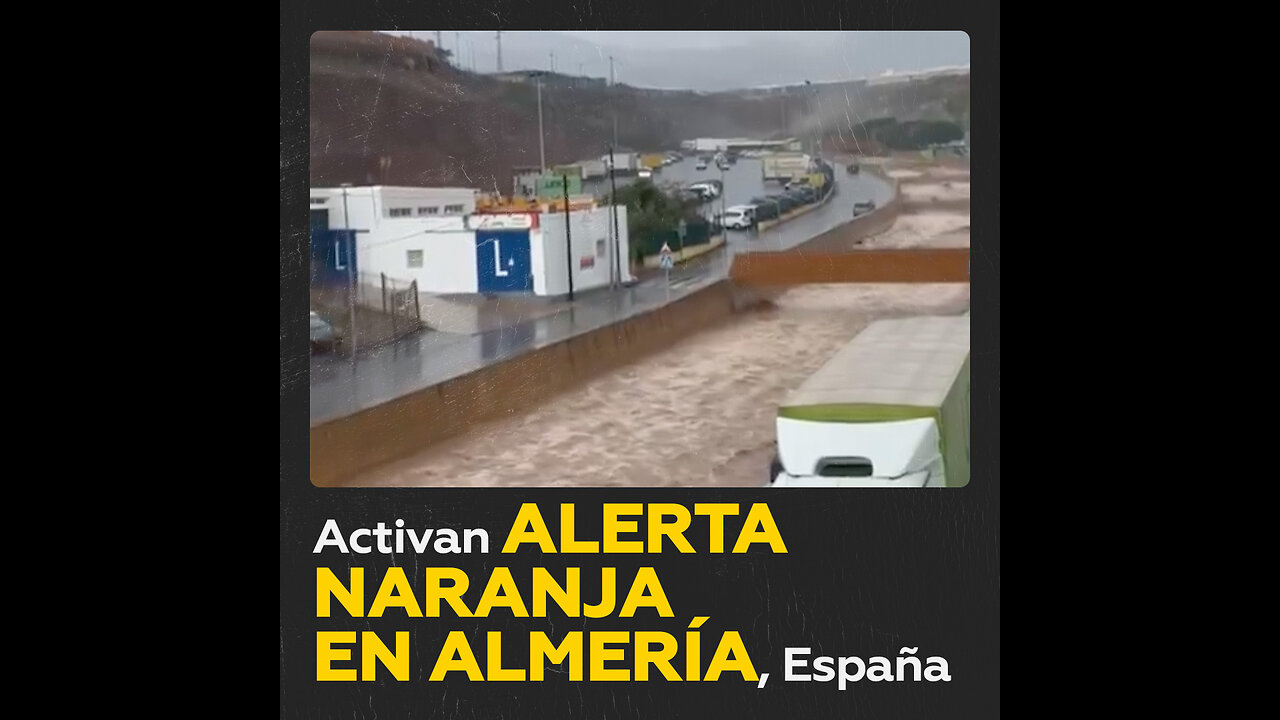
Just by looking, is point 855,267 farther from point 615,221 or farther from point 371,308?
point 371,308

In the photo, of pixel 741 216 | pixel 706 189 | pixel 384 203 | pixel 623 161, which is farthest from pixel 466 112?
pixel 741 216

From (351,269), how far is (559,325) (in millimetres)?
641

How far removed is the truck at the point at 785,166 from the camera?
173 inches

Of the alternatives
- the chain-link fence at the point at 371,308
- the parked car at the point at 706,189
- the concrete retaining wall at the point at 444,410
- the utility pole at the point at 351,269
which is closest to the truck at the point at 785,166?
the parked car at the point at 706,189

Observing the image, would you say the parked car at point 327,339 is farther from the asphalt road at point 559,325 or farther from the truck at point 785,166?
the truck at point 785,166

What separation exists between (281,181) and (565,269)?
881mm

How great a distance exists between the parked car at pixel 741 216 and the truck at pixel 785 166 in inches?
4.1

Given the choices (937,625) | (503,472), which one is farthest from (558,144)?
(937,625)

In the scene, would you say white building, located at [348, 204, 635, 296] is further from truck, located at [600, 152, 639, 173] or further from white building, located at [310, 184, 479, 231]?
truck, located at [600, 152, 639, 173]

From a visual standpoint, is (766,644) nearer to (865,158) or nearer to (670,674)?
(670,674)

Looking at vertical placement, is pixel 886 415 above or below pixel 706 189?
below

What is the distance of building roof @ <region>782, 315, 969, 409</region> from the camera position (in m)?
4.27

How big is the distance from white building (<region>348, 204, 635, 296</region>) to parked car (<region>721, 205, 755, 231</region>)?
31 centimetres

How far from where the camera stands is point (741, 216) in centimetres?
443
